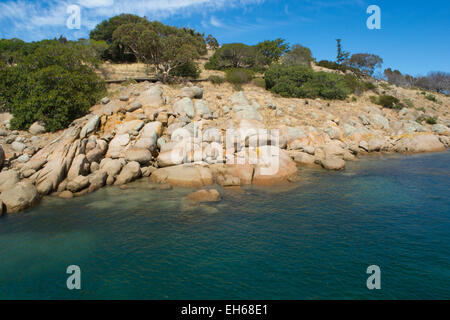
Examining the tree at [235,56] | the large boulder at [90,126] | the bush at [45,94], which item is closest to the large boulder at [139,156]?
the large boulder at [90,126]

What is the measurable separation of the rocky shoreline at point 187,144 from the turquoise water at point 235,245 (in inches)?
86.9

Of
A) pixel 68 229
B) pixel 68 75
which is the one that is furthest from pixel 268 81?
pixel 68 229

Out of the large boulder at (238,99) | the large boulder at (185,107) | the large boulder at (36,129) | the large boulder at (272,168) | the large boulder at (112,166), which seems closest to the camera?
the large boulder at (112,166)

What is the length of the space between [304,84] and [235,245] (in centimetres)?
3739

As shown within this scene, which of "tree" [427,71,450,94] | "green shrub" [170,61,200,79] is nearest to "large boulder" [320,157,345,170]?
"green shrub" [170,61,200,79]

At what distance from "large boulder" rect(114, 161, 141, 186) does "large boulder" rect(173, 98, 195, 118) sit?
31.2 ft

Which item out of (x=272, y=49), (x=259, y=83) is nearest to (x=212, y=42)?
(x=272, y=49)

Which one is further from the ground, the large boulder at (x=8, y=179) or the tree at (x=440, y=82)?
the tree at (x=440, y=82)

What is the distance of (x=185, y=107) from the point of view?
29750mm

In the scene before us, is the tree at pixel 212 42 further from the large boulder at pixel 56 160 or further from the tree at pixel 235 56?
the large boulder at pixel 56 160

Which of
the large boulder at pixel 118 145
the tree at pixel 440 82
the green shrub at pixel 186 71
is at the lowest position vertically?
the large boulder at pixel 118 145

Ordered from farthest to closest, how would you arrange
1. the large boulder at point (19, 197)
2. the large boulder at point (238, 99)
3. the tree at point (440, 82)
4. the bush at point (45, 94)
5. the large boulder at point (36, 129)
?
the tree at point (440, 82) < the large boulder at point (238, 99) < the bush at point (45, 94) < the large boulder at point (36, 129) < the large boulder at point (19, 197)

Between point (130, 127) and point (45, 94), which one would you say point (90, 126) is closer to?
point (130, 127)

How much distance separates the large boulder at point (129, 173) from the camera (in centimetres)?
2053
